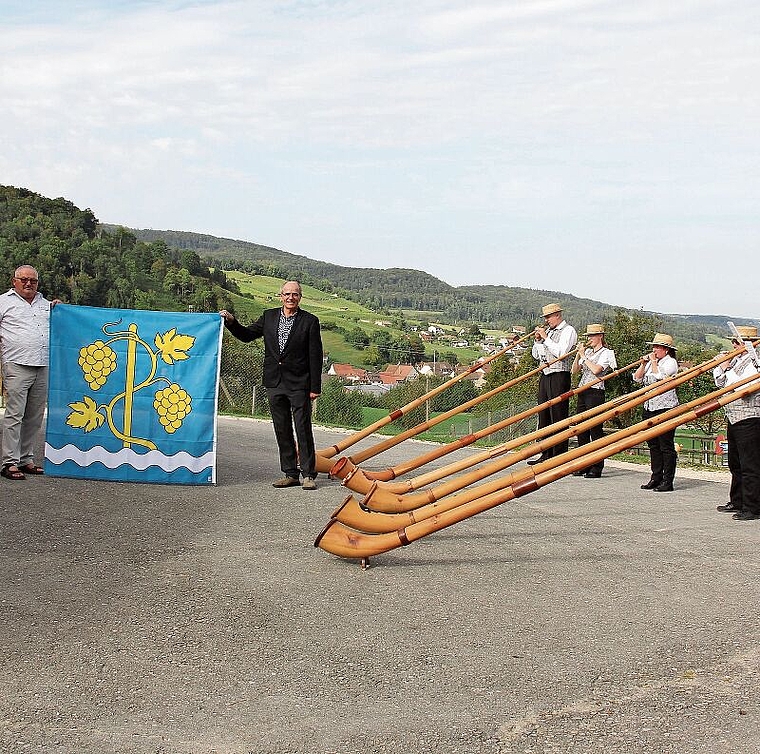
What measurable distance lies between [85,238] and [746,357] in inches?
3192

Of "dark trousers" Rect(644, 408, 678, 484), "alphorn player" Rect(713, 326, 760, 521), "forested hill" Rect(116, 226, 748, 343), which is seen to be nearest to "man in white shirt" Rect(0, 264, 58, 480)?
"dark trousers" Rect(644, 408, 678, 484)

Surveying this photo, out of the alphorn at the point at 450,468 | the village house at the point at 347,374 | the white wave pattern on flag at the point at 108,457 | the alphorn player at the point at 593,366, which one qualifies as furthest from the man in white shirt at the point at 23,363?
the village house at the point at 347,374

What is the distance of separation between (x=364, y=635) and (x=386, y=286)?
121370 mm

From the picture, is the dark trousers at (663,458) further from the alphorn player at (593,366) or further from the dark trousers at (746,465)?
the dark trousers at (746,465)

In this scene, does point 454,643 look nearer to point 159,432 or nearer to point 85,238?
point 159,432

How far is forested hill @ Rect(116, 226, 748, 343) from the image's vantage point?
104625 mm

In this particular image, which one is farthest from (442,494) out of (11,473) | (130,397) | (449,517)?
(11,473)

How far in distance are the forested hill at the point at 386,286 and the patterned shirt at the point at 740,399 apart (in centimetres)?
8088

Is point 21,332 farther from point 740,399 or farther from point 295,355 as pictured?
point 740,399

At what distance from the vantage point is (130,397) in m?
10.1

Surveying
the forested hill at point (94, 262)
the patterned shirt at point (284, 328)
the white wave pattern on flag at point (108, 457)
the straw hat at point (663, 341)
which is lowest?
the white wave pattern on flag at point (108, 457)

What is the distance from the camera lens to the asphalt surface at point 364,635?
3.99 meters

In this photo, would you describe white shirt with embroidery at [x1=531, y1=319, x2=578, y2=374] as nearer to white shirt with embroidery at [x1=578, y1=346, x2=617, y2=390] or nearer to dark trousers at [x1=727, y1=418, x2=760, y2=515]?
white shirt with embroidery at [x1=578, y1=346, x2=617, y2=390]

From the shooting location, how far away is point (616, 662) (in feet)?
16.1
